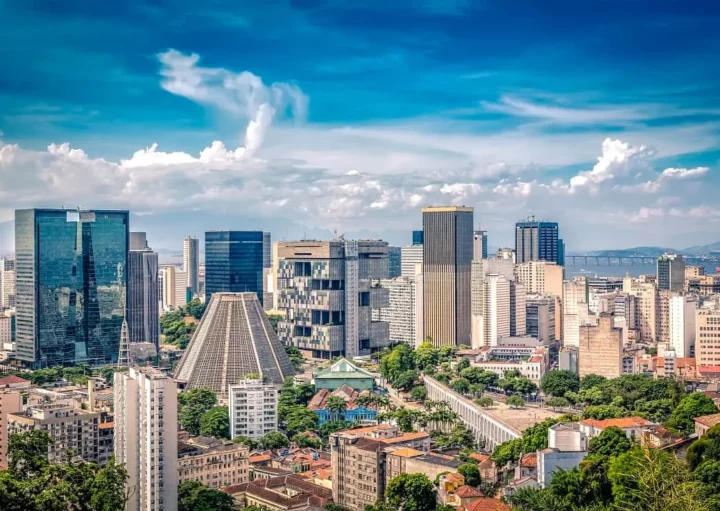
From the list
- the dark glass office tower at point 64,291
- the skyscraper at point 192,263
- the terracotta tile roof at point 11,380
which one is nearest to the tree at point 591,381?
the terracotta tile roof at point 11,380

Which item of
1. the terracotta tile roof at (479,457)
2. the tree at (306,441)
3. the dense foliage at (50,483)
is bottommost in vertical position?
the tree at (306,441)

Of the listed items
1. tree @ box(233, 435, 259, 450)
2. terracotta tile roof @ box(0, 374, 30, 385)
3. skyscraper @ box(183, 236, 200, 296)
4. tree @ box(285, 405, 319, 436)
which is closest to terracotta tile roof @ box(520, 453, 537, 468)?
tree @ box(233, 435, 259, 450)

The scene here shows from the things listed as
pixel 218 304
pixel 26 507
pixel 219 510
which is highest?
pixel 218 304

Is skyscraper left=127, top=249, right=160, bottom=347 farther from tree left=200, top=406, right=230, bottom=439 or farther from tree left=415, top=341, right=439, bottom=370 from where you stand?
tree left=200, top=406, right=230, bottom=439

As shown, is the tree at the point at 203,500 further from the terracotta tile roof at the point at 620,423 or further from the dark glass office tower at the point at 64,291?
the dark glass office tower at the point at 64,291

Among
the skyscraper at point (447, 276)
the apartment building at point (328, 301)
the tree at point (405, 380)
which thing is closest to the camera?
the tree at point (405, 380)

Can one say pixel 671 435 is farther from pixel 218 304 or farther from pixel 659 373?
pixel 218 304

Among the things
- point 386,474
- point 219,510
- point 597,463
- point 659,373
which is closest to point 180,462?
point 219,510
